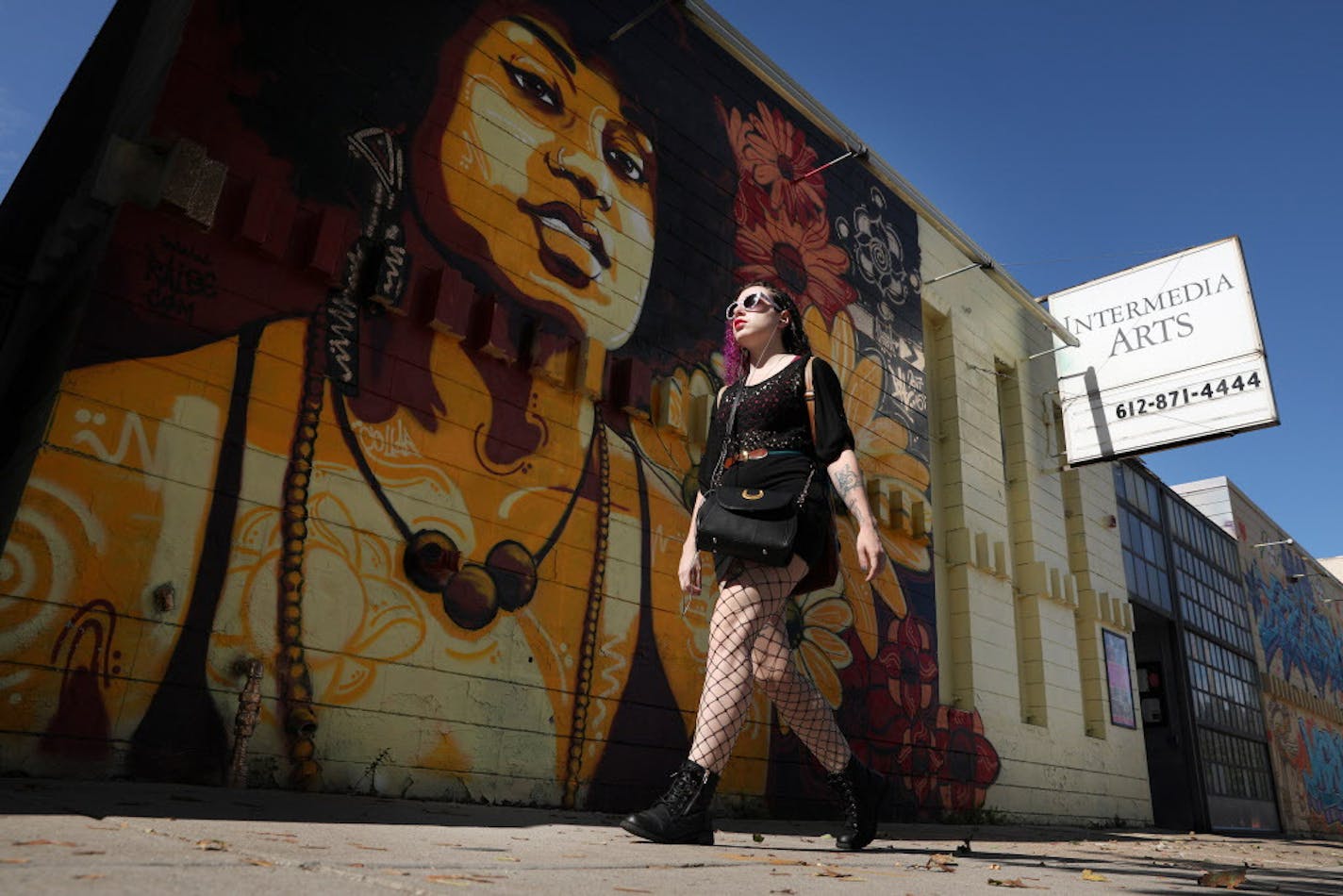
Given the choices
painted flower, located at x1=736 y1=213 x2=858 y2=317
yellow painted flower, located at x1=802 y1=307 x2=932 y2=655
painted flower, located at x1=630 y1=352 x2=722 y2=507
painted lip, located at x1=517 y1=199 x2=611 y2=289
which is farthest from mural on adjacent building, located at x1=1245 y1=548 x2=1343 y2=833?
painted lip, located at x1=517 y1=199 x2=611 y2=289

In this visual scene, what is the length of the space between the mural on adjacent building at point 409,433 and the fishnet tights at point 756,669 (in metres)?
1.72

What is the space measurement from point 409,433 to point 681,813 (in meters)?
2.32

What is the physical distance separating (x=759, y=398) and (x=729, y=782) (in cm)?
316

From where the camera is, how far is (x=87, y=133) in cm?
536

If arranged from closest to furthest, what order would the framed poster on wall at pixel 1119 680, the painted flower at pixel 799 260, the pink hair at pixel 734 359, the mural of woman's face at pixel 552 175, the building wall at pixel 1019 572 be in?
the pink hair at pixel 734 359 < the mural of woman's face at pixel 552 175 < the painted flower at pixel 799 260 < the building wall at pixel 1019 572 < the framed poster on wall at pixel 1119 680

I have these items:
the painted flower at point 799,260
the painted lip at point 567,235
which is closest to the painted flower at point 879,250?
the painted flower at point 799,260

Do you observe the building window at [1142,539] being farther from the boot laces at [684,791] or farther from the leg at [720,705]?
the boot laces at [684,791]

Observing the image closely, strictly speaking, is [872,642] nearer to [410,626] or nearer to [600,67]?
[410,626]

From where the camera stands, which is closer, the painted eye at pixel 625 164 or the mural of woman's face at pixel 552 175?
the mural of woman's face at pixel 552 175

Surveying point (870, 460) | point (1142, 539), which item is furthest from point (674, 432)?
point (1142, 539)

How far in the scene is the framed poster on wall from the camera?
10312mm

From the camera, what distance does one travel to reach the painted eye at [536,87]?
5254 mm

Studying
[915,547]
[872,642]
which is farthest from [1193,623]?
[872,642]

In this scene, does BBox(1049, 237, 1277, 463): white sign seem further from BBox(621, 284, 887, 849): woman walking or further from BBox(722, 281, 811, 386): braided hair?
BBox(621, 284, 887, 849): woman walking
